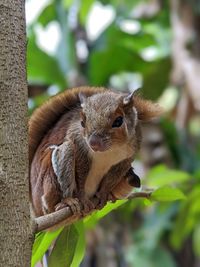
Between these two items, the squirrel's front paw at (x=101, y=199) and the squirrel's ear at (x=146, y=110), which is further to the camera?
the squirrel's ear at (x=146, y=110)

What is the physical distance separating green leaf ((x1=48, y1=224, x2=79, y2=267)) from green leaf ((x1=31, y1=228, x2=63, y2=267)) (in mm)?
24

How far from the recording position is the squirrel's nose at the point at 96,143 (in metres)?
1.23

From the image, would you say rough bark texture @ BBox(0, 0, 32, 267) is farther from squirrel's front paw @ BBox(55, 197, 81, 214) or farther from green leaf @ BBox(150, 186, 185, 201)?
green leaf @ BBox(150, 186, 185, 201)

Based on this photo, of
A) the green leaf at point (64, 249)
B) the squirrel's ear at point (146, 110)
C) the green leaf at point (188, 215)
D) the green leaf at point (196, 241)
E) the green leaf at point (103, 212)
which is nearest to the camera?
the green leaf at point (64, 249)

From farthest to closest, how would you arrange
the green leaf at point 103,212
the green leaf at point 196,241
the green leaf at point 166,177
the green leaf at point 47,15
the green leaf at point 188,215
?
the green leaf at point 47,15 → the green leaf at point 196,241 → the green leaf at point 166,177 → the green leaf at point 188,215 → the green leaf at point 103,212

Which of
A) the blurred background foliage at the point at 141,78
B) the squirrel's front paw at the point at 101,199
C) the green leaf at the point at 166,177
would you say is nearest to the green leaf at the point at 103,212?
the squirrel's front paw at the point at 101,199

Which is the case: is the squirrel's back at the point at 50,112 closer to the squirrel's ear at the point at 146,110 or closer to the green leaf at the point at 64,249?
the squirrel's ear at the point at 146,110

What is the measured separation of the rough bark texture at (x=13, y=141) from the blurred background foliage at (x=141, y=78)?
229 centimetres

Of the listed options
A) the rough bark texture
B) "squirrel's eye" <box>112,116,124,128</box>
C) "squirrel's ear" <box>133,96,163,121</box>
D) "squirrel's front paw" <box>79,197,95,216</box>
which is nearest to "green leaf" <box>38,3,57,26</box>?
"squirrel's ear" <box>133,96,163,121</box>

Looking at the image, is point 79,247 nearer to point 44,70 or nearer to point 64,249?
point 64,249

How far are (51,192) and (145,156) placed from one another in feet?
8.85

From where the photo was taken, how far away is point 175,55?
389 cm

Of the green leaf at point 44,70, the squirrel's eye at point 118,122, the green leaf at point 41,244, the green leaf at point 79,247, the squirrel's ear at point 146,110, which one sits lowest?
the green leaf at point 44,70

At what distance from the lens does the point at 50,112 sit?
4.70 feet
